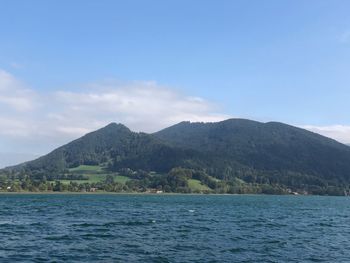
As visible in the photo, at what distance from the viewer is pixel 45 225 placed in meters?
70.3

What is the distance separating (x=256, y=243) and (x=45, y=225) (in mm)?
32173

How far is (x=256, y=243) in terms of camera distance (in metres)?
53.9

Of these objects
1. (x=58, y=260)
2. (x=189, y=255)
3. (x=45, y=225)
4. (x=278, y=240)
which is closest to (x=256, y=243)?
(x=278, y=240)

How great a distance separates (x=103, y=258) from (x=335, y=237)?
1371 inches

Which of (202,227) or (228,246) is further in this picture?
(202,227)

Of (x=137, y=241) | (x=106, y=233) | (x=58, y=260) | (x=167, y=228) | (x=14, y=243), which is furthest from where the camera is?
(x=167, y=228)

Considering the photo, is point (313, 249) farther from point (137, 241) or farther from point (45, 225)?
point (45, 225)

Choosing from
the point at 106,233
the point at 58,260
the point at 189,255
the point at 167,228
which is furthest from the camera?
the point at 167,228

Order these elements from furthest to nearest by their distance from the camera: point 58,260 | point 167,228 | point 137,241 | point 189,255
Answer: point 167,228, point 137,241, point 189,255, point 58,260

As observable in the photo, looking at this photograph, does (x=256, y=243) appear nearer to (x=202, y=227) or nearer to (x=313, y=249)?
(x=313, y=249)

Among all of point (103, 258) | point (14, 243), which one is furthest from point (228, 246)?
point (14, 243)

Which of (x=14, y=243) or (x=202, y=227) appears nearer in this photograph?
(x=14, y=243)

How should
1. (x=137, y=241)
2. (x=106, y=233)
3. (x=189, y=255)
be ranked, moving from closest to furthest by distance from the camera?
(x=189, y=255) → (x=137, y=241) → (x=106, y=233)

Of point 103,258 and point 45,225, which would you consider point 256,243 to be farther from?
point 45,225
